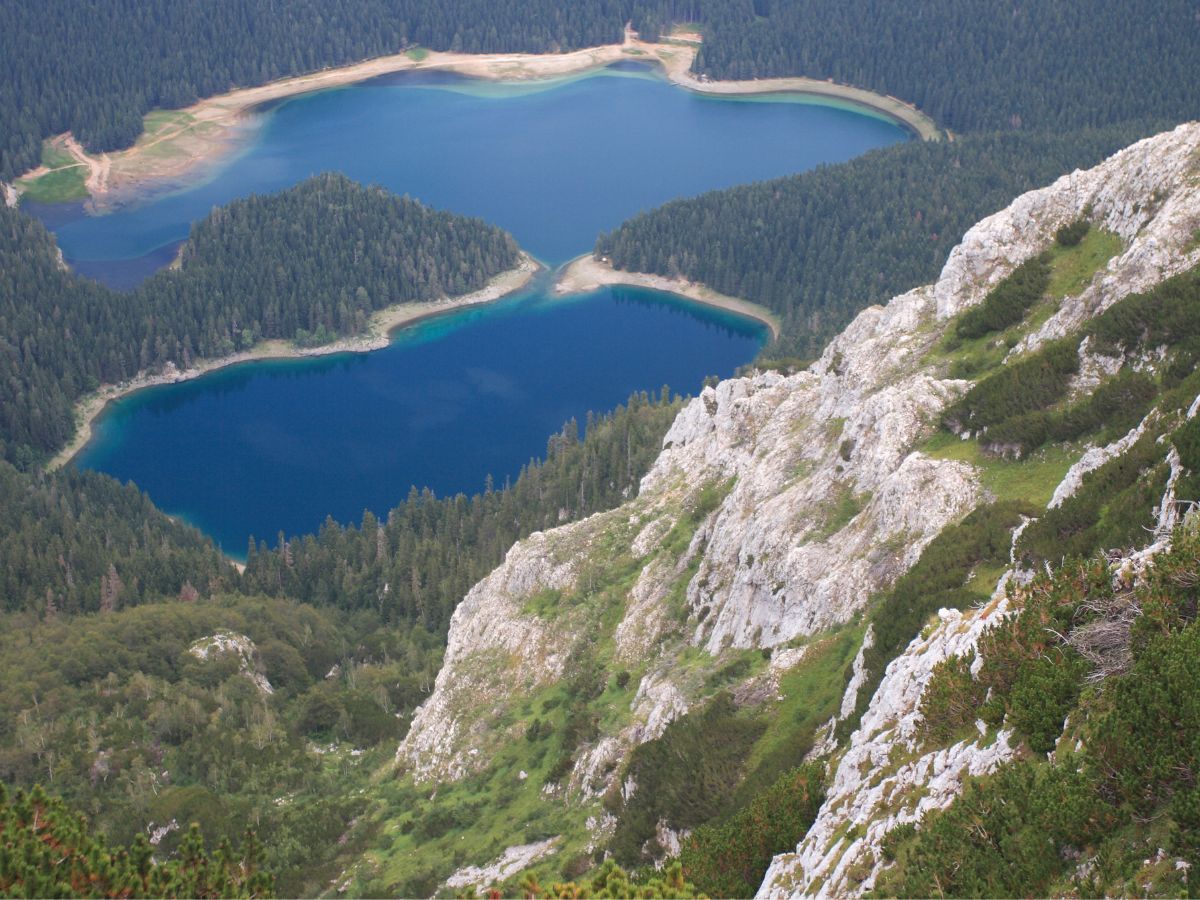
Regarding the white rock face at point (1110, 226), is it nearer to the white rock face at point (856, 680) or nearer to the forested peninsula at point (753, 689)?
the forested peninsula at point (753, 689)

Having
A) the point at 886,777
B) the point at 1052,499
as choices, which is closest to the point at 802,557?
the point at 1052,499

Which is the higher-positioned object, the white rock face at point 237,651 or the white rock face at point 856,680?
the white rock face at point 856,680

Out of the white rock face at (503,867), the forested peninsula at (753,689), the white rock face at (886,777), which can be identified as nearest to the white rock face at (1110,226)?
the forested peninsula at (753,689)

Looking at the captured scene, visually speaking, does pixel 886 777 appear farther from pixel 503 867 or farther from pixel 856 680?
pixel 503 867

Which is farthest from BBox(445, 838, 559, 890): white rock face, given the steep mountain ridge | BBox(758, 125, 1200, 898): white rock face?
BBox(758, 125, 1200, 898): white rock face

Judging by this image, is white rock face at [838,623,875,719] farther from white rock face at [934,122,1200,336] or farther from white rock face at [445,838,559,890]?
white rock face at [934,122,1200,336]

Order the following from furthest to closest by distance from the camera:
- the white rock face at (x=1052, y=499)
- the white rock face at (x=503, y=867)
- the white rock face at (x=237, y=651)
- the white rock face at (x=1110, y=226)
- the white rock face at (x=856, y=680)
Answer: the white rock face at (x=237, y=651)
the white rock face at (x=503, y=867)
the white rock face at (x=1110, y=226)
the white rock face at (x=856, y=680)
the white rock face at (x=1052, y=499)
